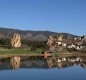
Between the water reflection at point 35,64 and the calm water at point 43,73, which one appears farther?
the water reflection at point 35,64

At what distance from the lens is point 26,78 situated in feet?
109

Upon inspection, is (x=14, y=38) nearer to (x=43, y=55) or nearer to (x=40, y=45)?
(x=40, y=45)

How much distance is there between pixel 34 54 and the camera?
82188mm

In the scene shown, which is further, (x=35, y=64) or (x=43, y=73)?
(x=35, y=64)

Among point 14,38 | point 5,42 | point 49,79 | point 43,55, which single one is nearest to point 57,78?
point 49,79

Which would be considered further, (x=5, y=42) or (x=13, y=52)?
(x=5, y=42)

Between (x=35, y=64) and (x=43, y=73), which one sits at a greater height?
(x=43, y=73)

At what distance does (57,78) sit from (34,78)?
2383 millimetres

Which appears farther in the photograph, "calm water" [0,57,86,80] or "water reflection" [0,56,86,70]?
"water reflection" [0,56,86,70]

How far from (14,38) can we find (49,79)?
253ft

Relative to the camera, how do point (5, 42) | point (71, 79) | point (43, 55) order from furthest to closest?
point (5, 42)
point (43, 55)
point (71, 79)

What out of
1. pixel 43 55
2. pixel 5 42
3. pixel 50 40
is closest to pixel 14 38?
pixel 5 42

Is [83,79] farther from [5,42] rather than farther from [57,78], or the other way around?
[5,42]

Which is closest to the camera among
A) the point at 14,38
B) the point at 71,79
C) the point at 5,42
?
the point at 71,79
